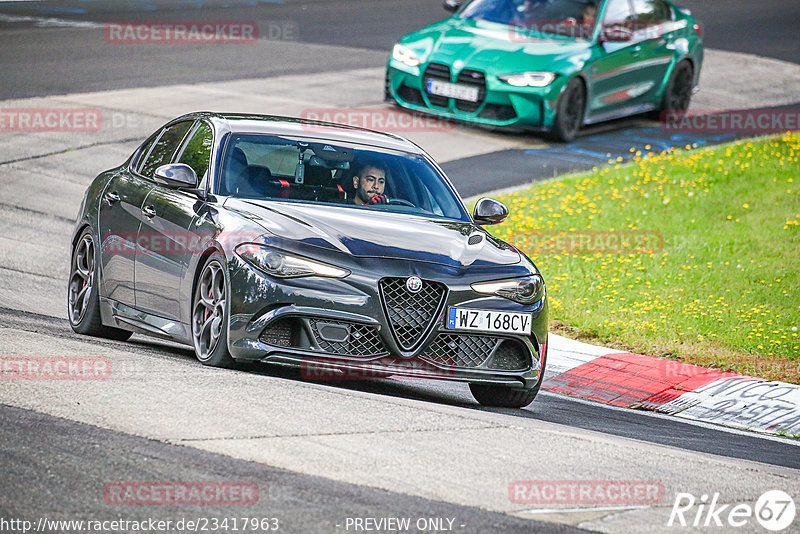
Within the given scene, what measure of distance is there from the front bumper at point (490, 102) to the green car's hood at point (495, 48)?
20 cm

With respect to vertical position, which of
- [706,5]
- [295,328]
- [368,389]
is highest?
[295,328]

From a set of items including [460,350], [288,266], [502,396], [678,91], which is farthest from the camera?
[678,91]

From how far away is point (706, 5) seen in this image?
120ft

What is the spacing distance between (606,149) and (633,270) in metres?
6.25

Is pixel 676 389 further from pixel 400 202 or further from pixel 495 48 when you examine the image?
pixel 495 48

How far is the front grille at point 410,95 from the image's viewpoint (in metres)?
18.7

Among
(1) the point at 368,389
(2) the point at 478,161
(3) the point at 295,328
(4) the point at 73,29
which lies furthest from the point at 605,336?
(4) the point at 73,29

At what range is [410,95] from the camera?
Result: 18797 mm

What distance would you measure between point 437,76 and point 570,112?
6.50 ft

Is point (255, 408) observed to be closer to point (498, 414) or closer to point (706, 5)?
point (498, 414)

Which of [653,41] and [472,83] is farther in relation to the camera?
[653,41]

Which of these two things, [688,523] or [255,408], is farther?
[255,408]

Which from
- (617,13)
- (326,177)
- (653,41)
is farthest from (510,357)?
(653,41)

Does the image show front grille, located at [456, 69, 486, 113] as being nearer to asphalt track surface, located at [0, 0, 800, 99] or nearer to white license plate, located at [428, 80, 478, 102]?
white license plate, located at [428, 80, 478, 102]
